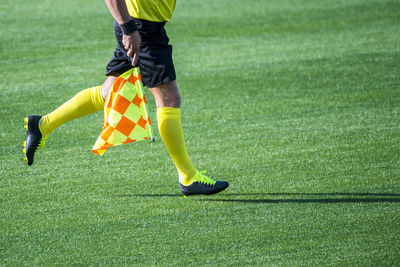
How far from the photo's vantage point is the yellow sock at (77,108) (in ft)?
11.7

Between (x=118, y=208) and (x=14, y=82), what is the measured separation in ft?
9.39

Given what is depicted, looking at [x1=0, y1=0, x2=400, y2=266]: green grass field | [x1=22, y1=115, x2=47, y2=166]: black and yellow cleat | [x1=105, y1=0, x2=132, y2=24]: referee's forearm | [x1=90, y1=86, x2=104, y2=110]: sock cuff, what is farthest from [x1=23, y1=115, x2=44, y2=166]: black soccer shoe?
[x1=105, y1=0, x2=132, y2=24]: referee's forearm

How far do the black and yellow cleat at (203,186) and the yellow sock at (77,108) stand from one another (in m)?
0.69

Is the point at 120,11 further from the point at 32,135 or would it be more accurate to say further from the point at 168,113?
the point at 32,135

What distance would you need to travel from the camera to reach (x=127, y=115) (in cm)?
333

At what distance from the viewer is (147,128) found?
3342 mm

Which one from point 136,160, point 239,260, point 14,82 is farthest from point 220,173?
point 14,82

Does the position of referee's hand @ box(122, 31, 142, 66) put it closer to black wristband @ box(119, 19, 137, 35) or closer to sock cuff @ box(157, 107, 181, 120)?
black wristband @ box(119, 19, 137, 35)

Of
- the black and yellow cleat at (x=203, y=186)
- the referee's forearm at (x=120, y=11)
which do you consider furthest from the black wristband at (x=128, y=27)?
the black and yellow cleat at (x=203, y=186)

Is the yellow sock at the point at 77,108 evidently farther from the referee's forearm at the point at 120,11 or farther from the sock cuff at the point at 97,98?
the referee's forearm at the point at 120,11

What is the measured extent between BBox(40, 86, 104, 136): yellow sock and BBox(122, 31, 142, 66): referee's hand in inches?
17.8

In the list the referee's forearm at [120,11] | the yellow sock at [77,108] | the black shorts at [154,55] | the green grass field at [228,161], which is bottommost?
the green grass field at [228,161]

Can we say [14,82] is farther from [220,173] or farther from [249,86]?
[220,173]

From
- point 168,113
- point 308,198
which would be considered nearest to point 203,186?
point 168,113
